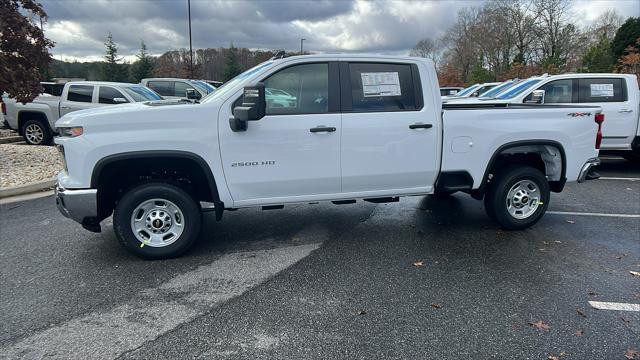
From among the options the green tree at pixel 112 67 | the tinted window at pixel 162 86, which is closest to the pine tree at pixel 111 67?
the green tree at pixel 112 67

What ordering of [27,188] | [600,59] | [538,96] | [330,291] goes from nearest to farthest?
[330,291]
[27,188]
[538,96]
[600,59]

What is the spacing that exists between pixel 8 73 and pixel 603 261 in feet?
34.3

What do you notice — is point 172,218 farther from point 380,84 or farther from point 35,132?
point 35,132

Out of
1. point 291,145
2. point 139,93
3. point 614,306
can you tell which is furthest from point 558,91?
point 139,93

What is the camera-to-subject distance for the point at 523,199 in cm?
536

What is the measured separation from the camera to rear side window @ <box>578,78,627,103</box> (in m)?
9.00

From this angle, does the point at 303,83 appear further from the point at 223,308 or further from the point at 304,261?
the point at 223,308

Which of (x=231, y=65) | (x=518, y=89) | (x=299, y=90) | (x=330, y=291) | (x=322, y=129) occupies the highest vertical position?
(x=231, y=65)

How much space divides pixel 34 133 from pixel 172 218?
9.82 metres

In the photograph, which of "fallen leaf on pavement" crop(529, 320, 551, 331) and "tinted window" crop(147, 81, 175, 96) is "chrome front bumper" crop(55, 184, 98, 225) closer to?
"fallen leaf on pavement" crop(529, 320, 551, 331)

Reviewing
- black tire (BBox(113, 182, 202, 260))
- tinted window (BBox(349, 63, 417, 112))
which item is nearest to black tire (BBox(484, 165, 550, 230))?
tinted window (BBox(349, 63, 417, 112))

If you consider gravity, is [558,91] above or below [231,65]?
below

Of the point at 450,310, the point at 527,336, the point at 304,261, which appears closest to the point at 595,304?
the point at 527,336

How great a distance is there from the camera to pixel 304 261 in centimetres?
440
